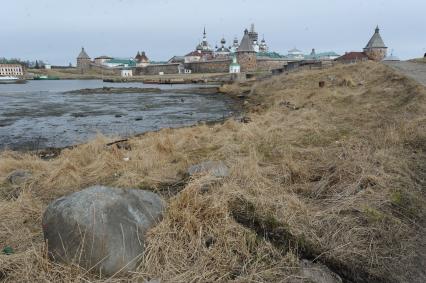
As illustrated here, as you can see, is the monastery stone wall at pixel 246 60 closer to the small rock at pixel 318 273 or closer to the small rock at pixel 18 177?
the small rock at pixel 18 177

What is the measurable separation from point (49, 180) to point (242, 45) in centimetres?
9461

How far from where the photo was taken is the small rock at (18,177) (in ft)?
22.1

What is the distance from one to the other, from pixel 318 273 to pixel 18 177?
247 inches

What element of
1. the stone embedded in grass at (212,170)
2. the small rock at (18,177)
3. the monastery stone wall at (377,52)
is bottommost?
the small rock at (18,177)

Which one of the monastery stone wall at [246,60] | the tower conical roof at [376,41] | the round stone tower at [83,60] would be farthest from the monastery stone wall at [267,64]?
the round stone tower at [83,60]

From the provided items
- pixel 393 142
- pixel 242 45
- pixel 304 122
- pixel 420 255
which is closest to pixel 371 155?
pixel 393 142

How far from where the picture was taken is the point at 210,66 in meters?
112

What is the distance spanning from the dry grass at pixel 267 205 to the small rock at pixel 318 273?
0.11 m

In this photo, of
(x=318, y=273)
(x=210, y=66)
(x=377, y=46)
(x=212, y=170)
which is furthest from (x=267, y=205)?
(x=210, y=66)

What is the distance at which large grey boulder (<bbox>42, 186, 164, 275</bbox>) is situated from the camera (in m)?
3.21

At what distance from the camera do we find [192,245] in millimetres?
3635

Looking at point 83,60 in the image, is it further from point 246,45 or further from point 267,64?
point 267,64

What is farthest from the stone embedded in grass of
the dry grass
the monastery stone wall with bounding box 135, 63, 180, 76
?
the monastery stone wall with bounding box 135, 63, 180, 76

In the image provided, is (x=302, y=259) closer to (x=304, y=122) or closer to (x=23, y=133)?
(x=304, y=122)
